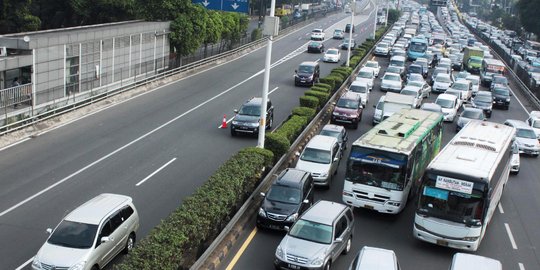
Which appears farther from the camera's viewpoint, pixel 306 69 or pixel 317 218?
pixel 306 69

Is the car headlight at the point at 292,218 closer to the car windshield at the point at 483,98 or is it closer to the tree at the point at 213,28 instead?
the car windshield at the point at 483,98

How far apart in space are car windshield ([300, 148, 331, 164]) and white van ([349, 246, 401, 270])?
9.04 metres

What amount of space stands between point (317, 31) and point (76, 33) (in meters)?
46.0

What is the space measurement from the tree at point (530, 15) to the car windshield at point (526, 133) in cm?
7526

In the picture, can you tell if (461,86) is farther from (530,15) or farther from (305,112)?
(530,15)

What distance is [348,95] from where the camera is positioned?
35375 millimetres

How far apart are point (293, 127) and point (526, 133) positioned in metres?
13.5

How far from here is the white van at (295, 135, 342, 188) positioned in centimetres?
2362

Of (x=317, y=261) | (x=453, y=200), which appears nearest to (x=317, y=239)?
(x=317, y=261)

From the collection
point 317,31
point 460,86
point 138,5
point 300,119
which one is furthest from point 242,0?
point 317,31

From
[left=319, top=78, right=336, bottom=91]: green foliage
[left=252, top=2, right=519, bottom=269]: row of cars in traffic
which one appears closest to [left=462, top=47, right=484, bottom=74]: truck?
[left=319, top=78, right=336, bottom=91]: green foliage

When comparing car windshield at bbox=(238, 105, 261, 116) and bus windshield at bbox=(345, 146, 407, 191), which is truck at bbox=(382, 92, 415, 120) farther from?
bus windshield at bbox=(345, 146, 407, 191)

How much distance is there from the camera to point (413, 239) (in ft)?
65.5

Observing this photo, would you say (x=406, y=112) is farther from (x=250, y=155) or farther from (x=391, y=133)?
(x=250, y=155)
